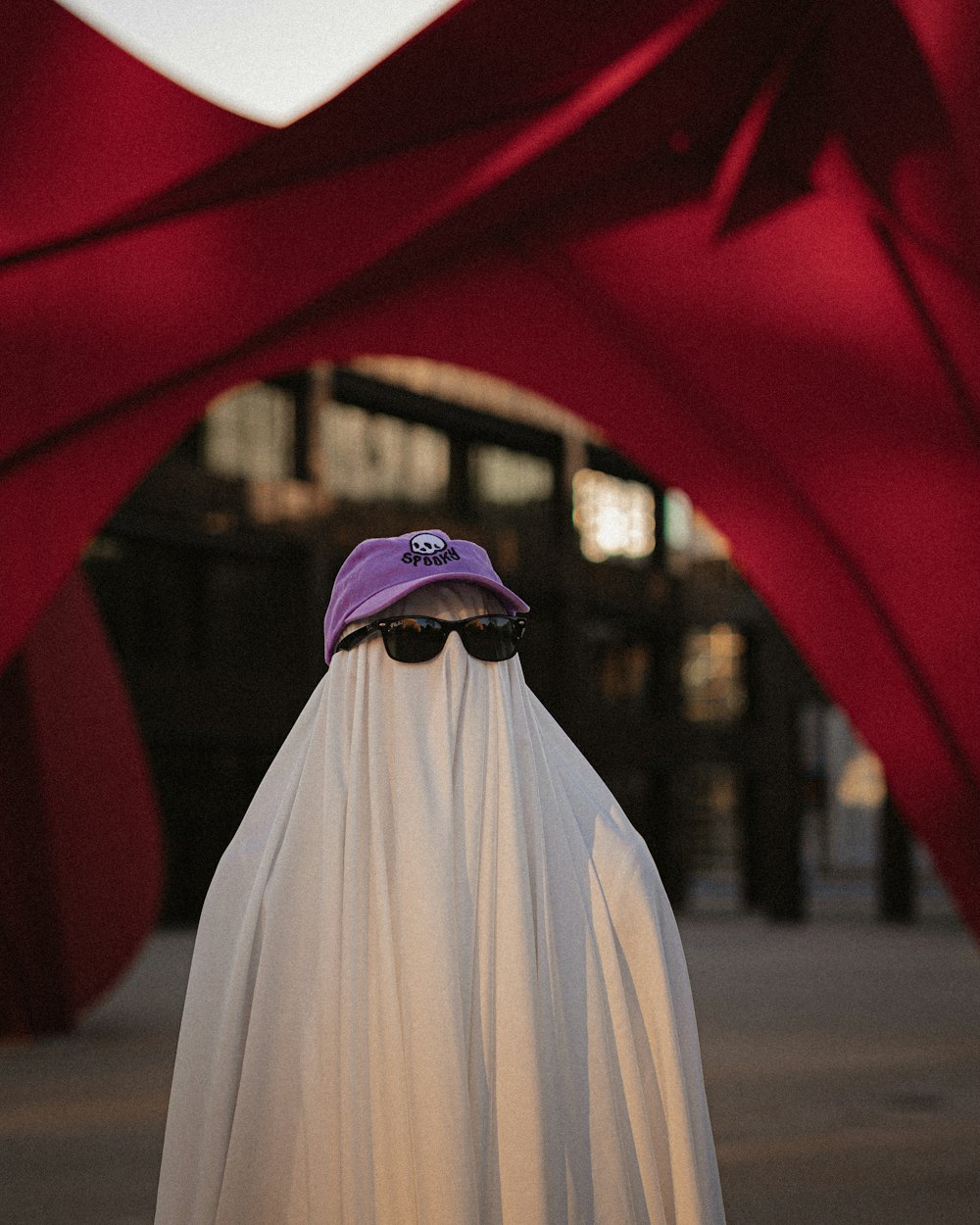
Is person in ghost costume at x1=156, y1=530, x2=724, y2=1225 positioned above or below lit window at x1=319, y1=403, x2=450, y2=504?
below

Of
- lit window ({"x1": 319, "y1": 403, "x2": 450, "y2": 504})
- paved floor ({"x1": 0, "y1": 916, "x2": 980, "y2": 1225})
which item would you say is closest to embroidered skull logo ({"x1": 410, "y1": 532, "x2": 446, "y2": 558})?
paved floor ({"x1": 0, "y1": 916, "x2": 980, "y2": 1225})

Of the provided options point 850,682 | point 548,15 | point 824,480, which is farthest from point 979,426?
point 548,15

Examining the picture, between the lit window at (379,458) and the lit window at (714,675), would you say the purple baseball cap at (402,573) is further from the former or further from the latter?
the lit window at (714,675)

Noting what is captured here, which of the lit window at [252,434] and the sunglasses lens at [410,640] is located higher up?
the lit window at [252,434]

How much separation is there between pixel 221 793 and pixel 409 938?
22.9m

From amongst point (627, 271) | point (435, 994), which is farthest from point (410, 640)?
point (627, 271)

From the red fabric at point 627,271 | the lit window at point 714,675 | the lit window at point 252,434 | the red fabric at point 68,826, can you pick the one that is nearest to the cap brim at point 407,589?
the red fabric at point 627,271

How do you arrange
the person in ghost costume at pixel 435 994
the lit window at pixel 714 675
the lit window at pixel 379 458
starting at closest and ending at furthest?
the person in ghost costume at pixel 435 994 < the lit window at pixel 379 458 < the lit window at pixel 714 675

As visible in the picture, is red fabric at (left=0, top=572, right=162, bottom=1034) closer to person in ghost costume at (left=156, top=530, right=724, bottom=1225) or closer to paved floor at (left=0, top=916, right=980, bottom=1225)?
paved floor at (left=0, top=916, right=980, bottom=1225)

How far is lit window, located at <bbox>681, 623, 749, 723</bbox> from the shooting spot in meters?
33.1

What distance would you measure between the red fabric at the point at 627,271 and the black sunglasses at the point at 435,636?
15.1 ft

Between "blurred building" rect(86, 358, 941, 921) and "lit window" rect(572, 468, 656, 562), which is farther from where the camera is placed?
"lit window" rect(572, 468, 656, 562)

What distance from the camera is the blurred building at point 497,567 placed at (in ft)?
80.8

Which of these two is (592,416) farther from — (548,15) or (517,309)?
(548,15)
